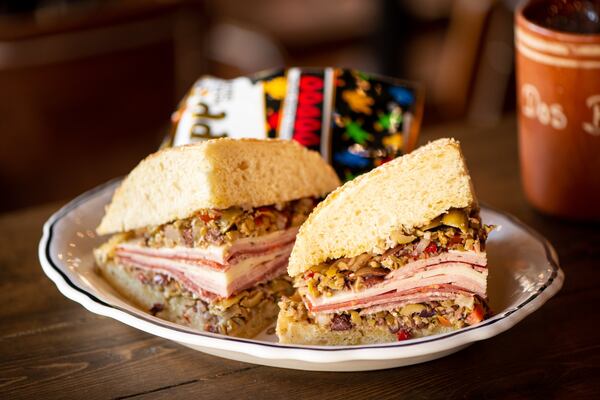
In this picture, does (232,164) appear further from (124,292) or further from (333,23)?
(333,23)

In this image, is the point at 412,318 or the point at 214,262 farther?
the point at 214,262

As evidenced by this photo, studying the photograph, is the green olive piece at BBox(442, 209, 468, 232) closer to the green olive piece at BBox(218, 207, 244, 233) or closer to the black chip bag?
the green olive piece at BBox(218, 207, 244, 233)

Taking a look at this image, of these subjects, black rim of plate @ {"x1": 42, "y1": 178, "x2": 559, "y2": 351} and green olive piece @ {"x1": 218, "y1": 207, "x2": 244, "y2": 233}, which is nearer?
black rim of plate @ {"x1": 42, "y1": 178, "x2": 559, "y2": 351}

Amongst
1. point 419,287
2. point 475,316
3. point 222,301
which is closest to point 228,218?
point 222,301

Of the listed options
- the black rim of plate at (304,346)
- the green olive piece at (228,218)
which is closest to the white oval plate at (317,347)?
the black rim of plate at (304,346)

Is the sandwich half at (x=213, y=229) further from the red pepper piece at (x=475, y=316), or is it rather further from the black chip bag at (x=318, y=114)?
the red pepper piece at (x=475, y=316)

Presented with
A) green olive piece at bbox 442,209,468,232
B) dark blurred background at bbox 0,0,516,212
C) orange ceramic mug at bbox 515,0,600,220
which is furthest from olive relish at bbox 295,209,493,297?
dark blurred background at bbox 0,0,516,212

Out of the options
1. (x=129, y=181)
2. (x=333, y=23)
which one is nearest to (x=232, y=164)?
(x=129, y=181)

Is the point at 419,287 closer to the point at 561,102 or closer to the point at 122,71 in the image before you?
the point at 561,102
